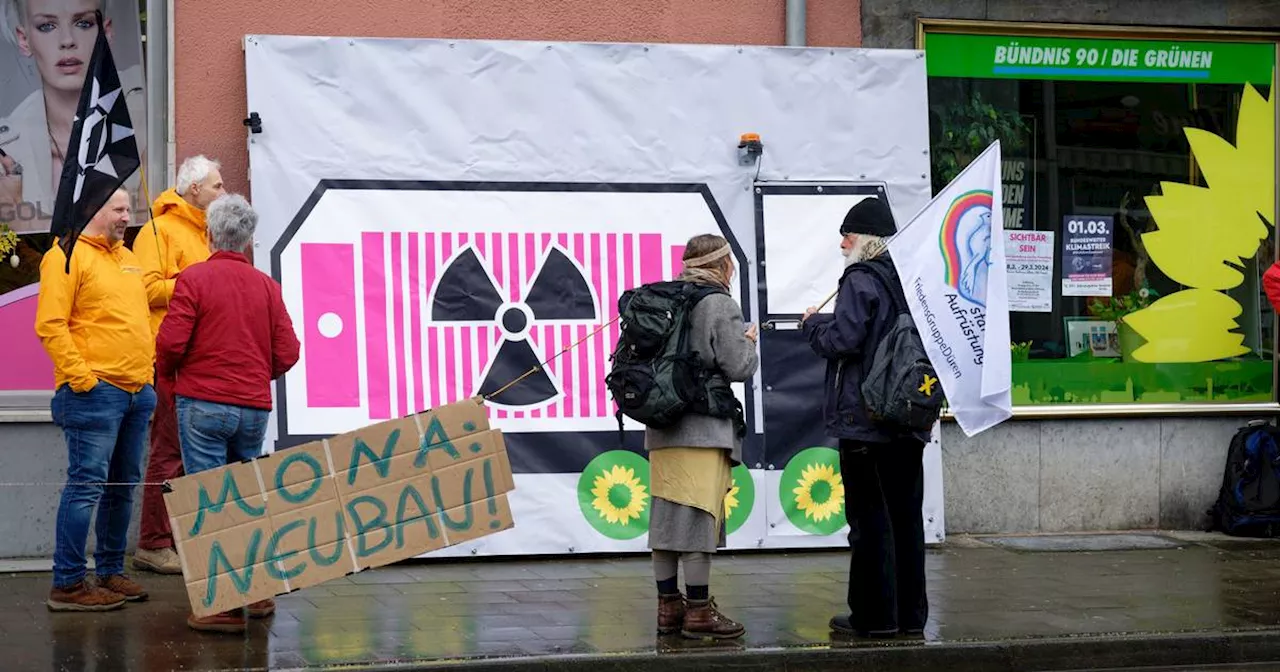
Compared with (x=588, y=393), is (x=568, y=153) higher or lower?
higher

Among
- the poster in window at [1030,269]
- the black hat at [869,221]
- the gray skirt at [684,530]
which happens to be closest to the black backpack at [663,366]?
the gray skirt at [684,530]

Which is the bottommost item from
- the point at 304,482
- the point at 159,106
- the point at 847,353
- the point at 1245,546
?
the point at 1245,546

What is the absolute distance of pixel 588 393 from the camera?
914cm

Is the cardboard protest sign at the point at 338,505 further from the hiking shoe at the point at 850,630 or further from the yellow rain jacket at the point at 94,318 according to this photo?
the hiking shoe at the point at 850,630

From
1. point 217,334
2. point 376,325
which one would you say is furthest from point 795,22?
point 217,334

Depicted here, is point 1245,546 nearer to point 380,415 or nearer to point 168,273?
point 380,415

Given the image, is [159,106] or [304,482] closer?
[304,482]

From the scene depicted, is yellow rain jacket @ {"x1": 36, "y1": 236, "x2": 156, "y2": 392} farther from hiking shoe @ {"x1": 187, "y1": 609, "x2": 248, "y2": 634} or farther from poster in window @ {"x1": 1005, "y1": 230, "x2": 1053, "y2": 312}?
poster in window @ {"x1": 1005, "y1": 230, "x2": 1053, "y2": 312}

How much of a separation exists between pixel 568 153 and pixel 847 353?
290 centimetres

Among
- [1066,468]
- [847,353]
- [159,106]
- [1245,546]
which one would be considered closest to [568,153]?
[159,106]

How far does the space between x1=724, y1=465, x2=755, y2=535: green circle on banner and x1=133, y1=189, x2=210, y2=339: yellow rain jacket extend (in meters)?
3.15

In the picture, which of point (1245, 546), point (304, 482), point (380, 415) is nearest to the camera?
point (304, 482)

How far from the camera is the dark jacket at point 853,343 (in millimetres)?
6848

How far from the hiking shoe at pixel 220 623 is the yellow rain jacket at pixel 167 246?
67.8 inches
